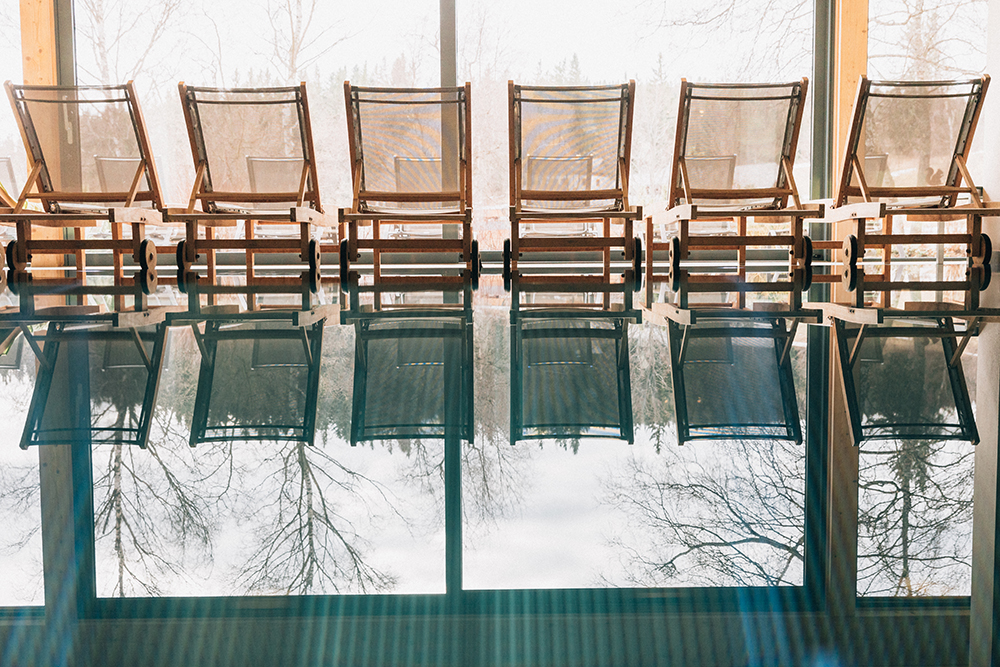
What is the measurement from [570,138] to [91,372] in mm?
3057

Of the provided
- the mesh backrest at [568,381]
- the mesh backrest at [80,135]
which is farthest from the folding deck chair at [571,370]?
the mesh backrest at [80,135]

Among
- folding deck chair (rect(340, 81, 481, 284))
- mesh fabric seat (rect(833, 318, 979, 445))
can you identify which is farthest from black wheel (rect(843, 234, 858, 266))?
folding deck chair (rect(340, 81, 481, 284))

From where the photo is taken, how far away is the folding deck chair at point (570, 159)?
411cm

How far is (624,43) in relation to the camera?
5.80 m

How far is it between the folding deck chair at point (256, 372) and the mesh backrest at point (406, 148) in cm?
148

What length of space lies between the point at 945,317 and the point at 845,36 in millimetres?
3895

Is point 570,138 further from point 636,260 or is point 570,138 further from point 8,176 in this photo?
point 8,176

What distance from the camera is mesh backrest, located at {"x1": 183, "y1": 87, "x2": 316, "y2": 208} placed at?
3953 mm

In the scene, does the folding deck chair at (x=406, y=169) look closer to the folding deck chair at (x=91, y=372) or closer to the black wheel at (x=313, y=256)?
the black wheel at (x=313, y=256)

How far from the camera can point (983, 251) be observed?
13.4 feet

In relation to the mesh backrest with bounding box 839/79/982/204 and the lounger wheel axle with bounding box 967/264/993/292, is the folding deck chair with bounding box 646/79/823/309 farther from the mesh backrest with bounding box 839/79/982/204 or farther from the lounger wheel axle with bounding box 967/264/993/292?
the lounger wheel axle with bounding box 967/264/993/292

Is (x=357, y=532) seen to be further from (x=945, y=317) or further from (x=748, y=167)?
(x=748, y=167)

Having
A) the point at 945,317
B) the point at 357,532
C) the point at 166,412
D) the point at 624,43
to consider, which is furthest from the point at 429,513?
the point at 624,43

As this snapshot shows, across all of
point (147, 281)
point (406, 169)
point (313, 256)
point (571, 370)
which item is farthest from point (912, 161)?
point (147, 281)
